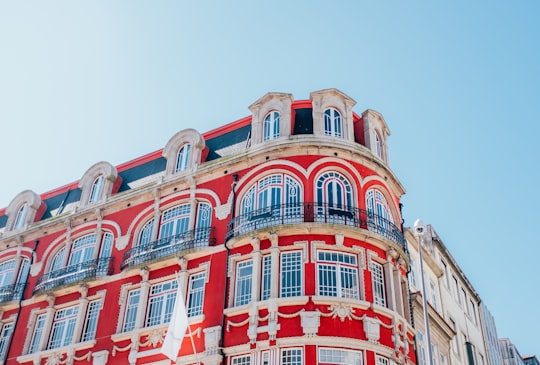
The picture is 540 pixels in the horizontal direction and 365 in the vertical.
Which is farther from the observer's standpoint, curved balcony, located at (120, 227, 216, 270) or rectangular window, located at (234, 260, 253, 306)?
curved balcony, located at (120, 227, 216, 270)

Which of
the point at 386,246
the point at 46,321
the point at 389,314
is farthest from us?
the point at 46,321

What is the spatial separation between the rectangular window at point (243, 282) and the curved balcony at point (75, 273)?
24.2 ft

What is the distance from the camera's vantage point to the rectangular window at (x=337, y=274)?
69.2 ft

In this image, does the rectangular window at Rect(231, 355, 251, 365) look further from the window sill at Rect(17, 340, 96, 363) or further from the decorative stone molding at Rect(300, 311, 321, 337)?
the window sill at Rect(17, 340, 96, 363)

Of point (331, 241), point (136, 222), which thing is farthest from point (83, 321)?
point (331, 241)

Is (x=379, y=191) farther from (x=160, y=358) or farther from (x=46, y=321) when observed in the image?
(x=46, y=321)

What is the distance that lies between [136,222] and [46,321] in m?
6.31

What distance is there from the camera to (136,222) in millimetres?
27312

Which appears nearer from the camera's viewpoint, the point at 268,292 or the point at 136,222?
the point at 268,292

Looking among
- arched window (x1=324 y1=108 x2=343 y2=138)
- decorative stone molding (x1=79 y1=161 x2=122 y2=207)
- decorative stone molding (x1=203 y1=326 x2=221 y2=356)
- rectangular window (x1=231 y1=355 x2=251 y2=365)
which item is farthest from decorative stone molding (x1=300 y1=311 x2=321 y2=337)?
decorative stone molding (x1=79 y1=161 x2=122 y2=207)

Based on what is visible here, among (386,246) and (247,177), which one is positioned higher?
(247,177)

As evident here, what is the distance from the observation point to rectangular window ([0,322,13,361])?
27.6 meters

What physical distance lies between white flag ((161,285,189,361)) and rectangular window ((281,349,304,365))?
381 cm

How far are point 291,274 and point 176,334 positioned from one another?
486 centimetres
